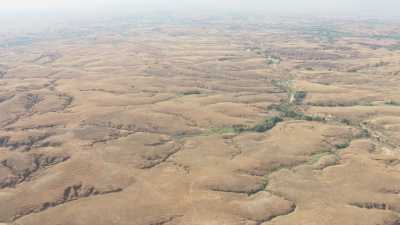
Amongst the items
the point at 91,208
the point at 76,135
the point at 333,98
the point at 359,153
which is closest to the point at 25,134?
the point at 76,135

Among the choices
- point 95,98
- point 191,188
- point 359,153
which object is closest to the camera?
point 191,188

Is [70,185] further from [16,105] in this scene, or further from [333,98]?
[333,98]

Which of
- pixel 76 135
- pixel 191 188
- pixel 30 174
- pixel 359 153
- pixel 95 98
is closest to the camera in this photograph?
pixel 191 188

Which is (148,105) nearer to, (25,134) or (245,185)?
(25,134)

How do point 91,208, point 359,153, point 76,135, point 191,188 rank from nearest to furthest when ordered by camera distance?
point 91,208 < point 191,188 < point 359,153 < point 76,135

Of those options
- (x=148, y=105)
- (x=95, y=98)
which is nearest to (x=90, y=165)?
(x=148, y=105)

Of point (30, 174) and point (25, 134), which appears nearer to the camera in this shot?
point (30, 174)

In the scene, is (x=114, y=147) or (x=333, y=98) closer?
(x=114, y=147)

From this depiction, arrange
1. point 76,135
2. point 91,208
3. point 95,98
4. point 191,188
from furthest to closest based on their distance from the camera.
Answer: point 95,98
point 76,135
point 191,188
point 91,208

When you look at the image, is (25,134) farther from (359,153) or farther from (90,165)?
(359,153)
